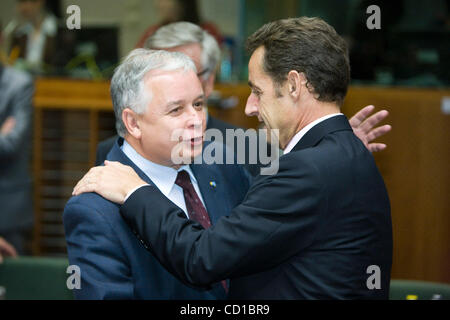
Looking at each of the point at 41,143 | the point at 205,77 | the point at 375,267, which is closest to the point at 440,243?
the point at 205,77

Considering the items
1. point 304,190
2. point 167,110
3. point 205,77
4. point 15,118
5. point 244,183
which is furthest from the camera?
point 15,118

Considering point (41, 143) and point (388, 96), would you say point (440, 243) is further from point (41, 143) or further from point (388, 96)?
point (41, 143)

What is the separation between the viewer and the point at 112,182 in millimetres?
1863

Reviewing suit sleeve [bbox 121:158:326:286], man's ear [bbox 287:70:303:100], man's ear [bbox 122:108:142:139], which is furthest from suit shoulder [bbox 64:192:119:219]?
man's ear [bbox 287:70:303:100]

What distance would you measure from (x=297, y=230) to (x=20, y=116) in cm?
285

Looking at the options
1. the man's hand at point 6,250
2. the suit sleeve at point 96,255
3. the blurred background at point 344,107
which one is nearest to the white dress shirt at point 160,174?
the suit sleeve at point 96,255

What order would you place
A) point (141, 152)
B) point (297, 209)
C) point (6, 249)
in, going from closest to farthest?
point (297, 209) < point (141, 152) < point (6, 249)

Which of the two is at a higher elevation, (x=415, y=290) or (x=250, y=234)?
(x=250, y=234)

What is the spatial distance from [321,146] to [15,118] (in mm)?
2805

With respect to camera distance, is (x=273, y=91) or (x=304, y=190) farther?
(x=273, y=91)

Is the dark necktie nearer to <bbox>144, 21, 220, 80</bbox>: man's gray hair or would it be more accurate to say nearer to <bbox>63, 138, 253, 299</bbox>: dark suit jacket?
<bbox>63, 138, 253, 299</bbox>: dark suit jacket

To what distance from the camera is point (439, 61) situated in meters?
4.86

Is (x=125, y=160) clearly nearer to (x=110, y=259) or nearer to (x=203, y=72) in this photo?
(x=110, y=259)

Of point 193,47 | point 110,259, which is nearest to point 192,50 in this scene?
point 193,47
